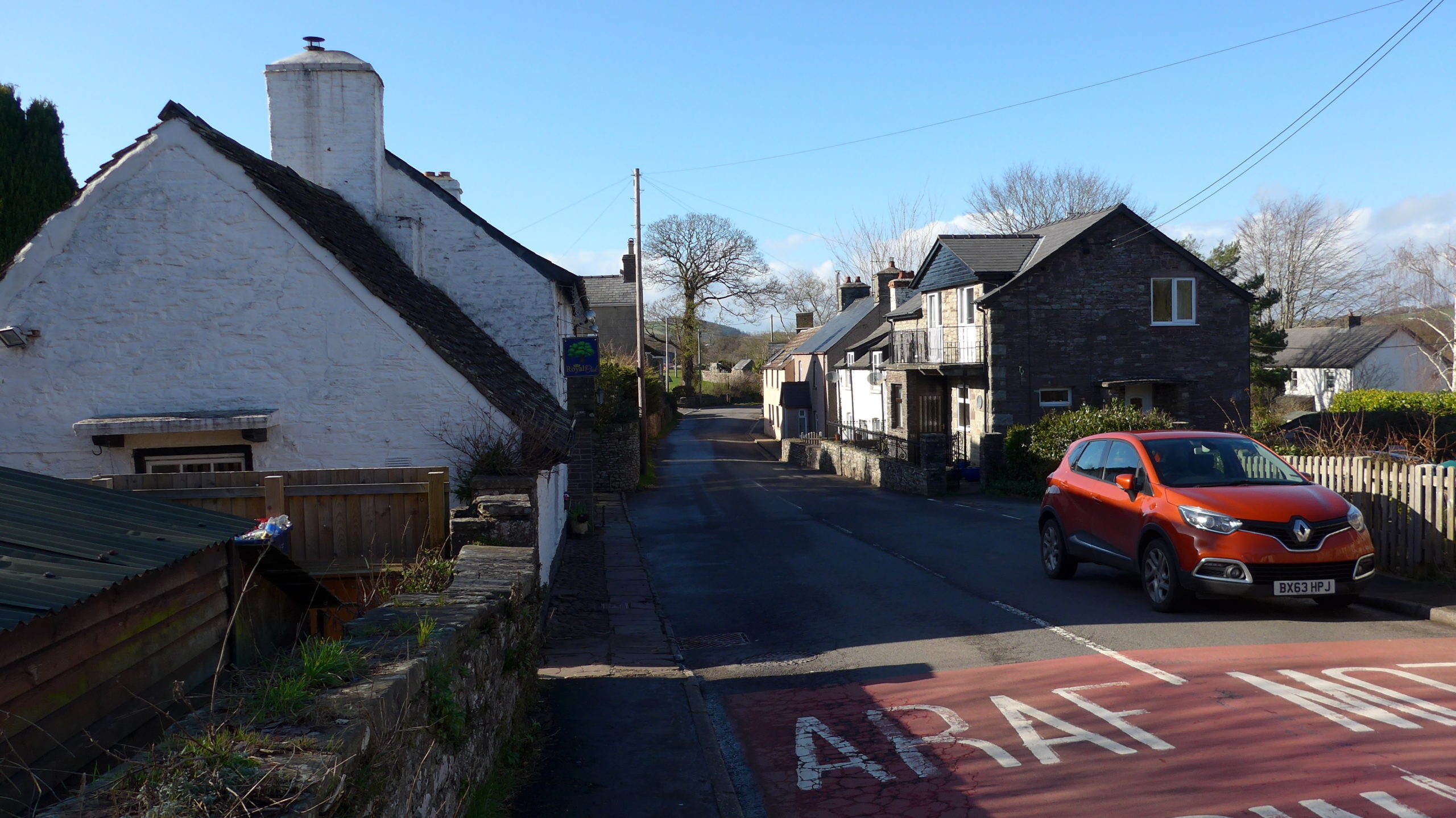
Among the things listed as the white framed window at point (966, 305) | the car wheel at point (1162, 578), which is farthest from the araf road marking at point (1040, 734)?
the white framed window at point (966, 305)

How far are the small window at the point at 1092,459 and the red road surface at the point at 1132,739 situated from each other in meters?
3.57

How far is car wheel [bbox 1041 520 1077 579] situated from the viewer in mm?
12539

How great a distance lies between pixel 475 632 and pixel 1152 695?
5064mm

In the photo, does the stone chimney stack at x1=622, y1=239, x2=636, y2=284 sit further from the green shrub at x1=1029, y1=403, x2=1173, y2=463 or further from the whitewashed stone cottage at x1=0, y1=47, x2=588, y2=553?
the whitewashed stone cottage at x1=0, y1=47, x2=588, y2=553

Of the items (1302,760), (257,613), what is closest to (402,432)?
(257,613)

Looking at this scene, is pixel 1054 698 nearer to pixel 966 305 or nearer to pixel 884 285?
pixel 966 305

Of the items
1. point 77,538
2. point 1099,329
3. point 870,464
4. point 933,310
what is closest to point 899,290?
point 933,310

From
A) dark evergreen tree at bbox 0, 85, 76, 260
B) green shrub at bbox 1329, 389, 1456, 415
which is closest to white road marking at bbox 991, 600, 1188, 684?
dark evergreen tree at bbox 0, 85, 76, 260

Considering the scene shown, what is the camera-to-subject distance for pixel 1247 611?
10172 millimetres

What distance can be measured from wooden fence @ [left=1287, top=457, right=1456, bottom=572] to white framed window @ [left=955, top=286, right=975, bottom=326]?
20311mm

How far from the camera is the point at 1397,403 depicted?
1399 inches

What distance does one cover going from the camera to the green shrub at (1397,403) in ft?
111

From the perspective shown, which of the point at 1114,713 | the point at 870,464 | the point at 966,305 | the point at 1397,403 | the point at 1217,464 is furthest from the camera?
the point at 1397,403

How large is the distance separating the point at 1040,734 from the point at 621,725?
10.3ft
